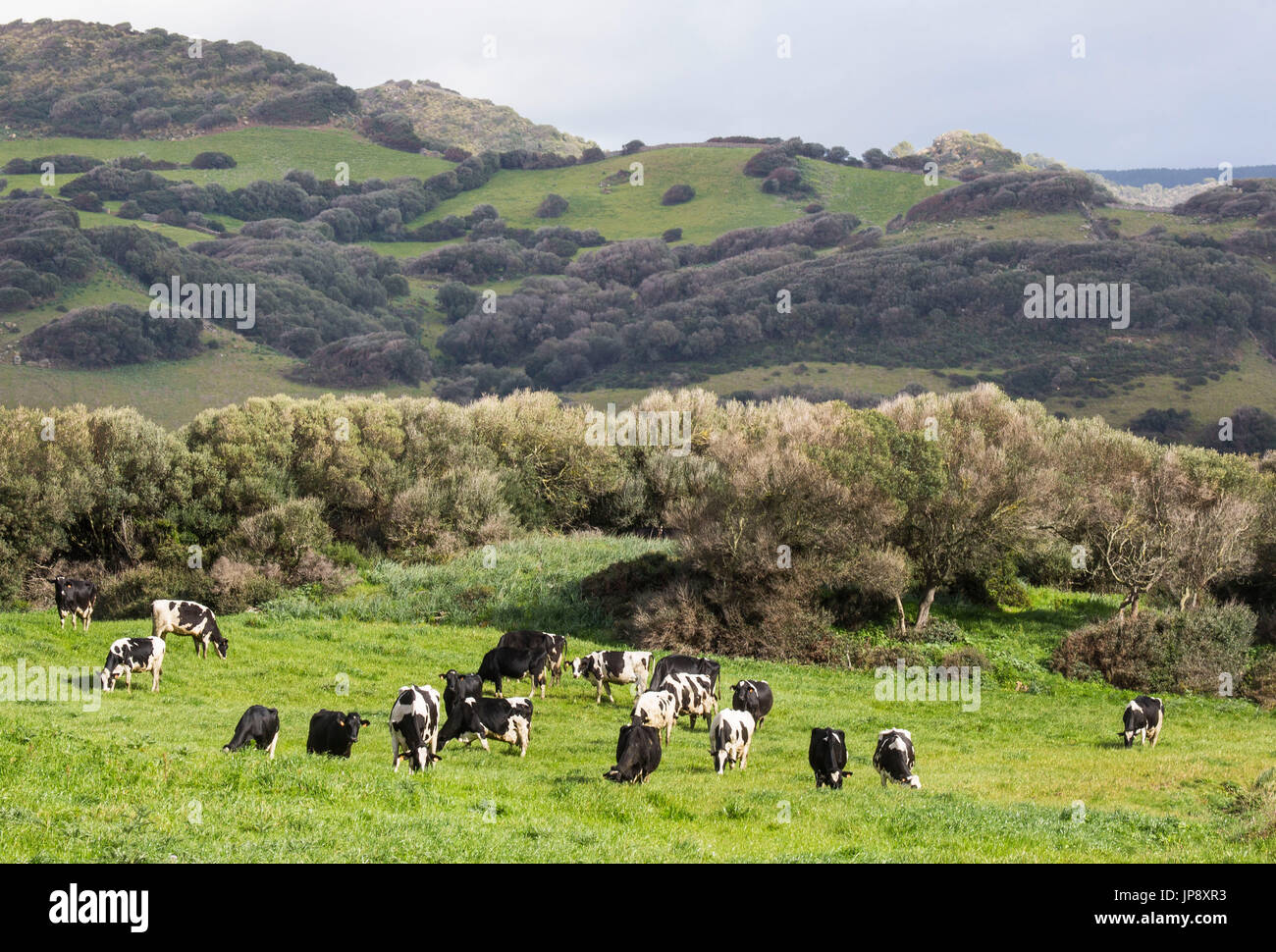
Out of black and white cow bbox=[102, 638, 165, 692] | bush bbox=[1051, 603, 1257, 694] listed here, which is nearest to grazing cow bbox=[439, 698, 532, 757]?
black and white cow bbox=[102, 638, 165, 692]

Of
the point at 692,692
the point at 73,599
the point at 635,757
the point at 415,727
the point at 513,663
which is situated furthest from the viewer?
the point at 73,599

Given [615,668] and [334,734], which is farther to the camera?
[615,668]

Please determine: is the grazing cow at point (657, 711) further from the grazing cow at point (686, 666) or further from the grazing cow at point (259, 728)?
the grazing cow at point (259, 728)

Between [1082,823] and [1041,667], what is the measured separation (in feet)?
64.6

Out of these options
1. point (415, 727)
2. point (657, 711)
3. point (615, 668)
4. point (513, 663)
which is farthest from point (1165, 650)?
point (415, 727)

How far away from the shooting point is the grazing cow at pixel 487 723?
19375 mm

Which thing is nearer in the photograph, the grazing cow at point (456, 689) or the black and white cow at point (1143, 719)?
the grazing cow at point (456, 689)

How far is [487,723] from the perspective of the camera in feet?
64.1

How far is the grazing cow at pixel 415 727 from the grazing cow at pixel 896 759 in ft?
26.4

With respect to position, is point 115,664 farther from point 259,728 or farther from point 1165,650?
point 1165,650

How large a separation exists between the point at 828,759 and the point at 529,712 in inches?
229

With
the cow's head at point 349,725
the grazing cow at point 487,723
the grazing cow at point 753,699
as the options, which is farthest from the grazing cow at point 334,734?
the grazing cow at point 753,699
